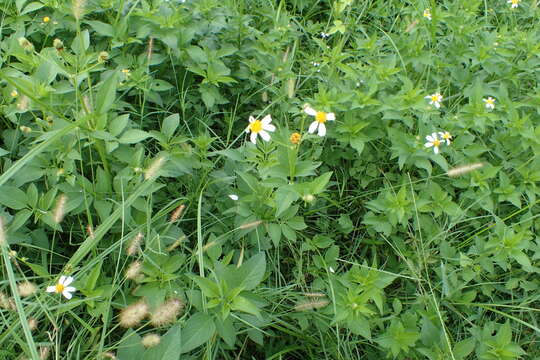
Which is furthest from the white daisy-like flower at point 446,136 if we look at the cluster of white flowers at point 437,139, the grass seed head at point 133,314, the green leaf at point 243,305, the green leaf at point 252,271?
the grass seed head at point 133,314

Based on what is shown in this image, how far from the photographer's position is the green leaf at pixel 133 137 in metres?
1.75

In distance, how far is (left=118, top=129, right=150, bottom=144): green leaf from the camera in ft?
5.74

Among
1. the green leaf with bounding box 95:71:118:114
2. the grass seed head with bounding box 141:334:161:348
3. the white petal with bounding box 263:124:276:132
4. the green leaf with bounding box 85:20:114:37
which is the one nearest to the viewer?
the grass seed head with bounding box 141:334:161:348

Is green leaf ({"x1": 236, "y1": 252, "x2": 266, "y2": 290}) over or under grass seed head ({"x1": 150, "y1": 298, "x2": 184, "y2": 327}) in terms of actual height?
over

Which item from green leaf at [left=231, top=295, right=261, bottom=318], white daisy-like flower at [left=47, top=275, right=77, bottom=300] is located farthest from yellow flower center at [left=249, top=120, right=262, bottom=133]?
white daisy-like flower at [left=47, top=275, right=77, bottom=300]

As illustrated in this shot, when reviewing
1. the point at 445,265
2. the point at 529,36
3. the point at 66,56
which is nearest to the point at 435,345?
the point at 445,265

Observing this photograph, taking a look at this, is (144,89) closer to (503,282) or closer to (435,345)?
(435,345)

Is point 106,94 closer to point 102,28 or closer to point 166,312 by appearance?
point 102,28

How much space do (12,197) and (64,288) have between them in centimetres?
40

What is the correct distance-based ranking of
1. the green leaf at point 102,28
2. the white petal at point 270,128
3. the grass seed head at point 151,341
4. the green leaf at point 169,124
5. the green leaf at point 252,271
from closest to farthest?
the grass seed head at point 151,341 < the green leaf at point 252,271 < the white petal at point 270,128 < the green leaf at point 169,124 < the green leaf at point 102,28

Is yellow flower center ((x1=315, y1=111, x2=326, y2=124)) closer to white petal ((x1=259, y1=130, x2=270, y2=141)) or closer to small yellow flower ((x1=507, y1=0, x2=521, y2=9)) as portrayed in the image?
white petal ((x1=259, y1=130, x2=270, y2=141))

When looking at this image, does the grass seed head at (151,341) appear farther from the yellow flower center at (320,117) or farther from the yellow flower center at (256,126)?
the yellow flower center at (320,117)

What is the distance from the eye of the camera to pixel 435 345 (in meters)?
1.63

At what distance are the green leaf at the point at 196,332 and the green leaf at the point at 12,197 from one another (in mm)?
778
